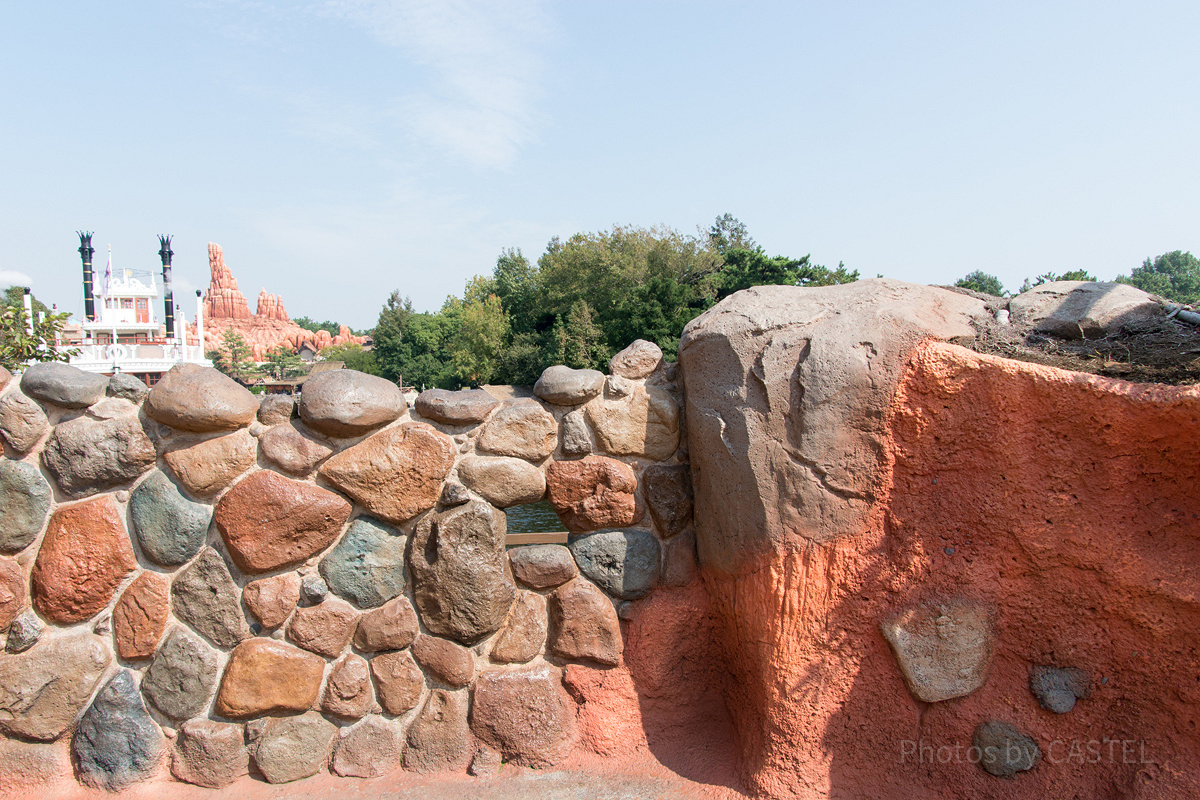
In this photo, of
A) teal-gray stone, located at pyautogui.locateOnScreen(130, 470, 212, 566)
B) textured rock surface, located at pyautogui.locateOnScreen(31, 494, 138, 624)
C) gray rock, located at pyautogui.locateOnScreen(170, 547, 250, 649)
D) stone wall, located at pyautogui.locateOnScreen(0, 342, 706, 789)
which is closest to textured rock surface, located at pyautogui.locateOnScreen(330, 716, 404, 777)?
stone wall, located at pyautogui.locateOnScreen(0, 342, 706, 789)

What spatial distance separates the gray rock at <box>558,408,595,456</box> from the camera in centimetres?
272

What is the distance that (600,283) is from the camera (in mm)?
26297

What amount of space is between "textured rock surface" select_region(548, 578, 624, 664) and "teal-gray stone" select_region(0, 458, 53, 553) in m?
2.00

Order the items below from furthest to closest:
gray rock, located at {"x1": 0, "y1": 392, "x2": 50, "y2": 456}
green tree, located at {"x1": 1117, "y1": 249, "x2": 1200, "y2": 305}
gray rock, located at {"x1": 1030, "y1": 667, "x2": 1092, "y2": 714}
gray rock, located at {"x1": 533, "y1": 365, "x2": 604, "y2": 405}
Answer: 1. green tree, located at {"x1": 1117, "y1": 249, "x2": 1200, "y2": 305}
2. gray rock, located at {"x1": 533, "y1": 365, "x2": 604, "y2": 405}
3. gray rock, located at {"x1": 0, "y1": 392, "x2": 50, "y2": 456}
4. gray rock, located at {"x1": 1030, "y1": 667, "x2": 1092, "y2": 714}

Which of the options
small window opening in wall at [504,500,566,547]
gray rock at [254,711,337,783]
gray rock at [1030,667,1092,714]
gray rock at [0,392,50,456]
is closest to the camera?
gray rock at [1030,667,1092,714]

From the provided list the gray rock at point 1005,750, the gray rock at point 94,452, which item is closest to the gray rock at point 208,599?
the gray rock at point 94,452

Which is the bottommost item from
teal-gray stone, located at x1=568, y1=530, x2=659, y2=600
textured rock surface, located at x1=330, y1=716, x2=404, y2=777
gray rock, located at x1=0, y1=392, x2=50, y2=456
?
textured rock surface, located at x1=330, y1=716, x2=404, y2=777

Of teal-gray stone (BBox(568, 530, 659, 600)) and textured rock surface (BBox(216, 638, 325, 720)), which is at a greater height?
teal-gray stone (BBox(568, 530, 659, 600))

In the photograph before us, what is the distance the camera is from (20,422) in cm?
238

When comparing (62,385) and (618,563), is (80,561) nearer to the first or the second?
(62,385)

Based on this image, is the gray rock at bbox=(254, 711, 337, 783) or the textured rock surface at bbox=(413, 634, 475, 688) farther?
the textured rock surface at bbox=(413, 634, 475, 688)

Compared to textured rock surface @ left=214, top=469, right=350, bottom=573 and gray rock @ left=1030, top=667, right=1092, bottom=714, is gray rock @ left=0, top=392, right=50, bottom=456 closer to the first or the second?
textured rock surface @ left=214, top=469, right=350, bottom=573

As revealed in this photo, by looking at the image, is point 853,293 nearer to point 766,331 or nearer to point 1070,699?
point 766,331

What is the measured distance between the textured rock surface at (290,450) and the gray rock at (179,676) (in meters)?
0.75
